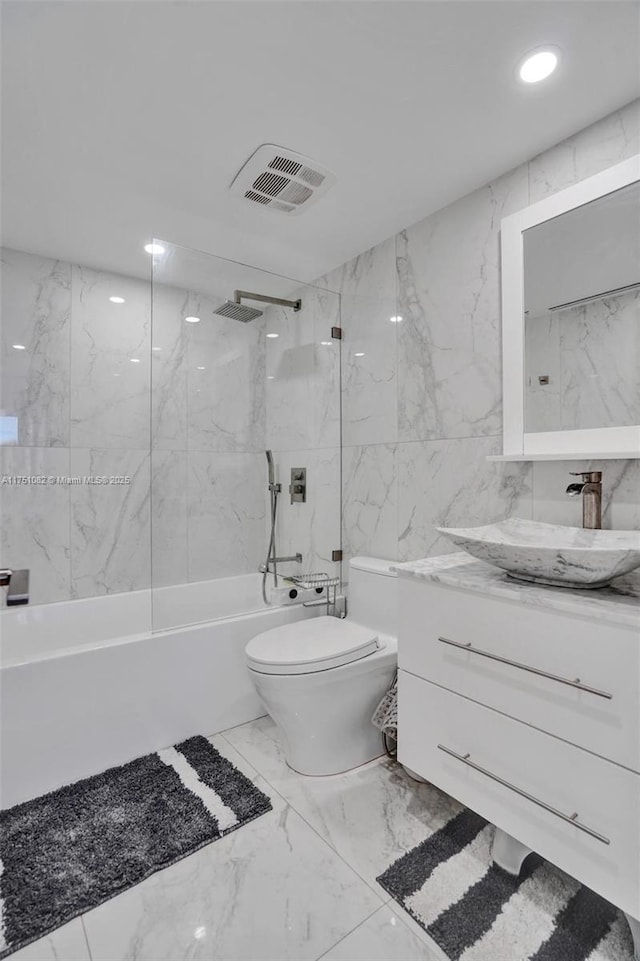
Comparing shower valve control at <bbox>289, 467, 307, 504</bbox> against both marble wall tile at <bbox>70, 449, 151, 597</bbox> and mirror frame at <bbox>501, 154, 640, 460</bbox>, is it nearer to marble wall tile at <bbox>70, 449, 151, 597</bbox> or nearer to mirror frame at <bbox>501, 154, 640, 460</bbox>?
marble wall tile at <bbox>70, 449, 151, 597</bbox>

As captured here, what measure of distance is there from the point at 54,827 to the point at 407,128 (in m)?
2.63

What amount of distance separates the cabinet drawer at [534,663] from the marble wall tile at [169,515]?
1.16 metres

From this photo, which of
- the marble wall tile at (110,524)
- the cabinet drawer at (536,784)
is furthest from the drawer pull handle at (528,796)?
the marble wall tile at (110,524)

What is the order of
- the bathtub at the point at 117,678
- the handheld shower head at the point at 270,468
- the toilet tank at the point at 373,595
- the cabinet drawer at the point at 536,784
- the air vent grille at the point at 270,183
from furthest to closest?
the handheld shower head at the point at 270,468 → the toilet tank at the point at 373,595 → the air vent grille at the point at 270,183 → the bathtub at the point at 117,678 → the cabinet drawer at the point at 536,784

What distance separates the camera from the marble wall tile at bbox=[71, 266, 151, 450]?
253cm

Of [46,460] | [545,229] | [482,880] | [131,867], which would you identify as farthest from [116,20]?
[482,880]

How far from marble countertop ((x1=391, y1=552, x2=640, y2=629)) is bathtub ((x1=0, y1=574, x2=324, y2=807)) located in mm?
1046

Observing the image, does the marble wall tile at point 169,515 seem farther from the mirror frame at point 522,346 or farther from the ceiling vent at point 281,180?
the mirror frame at point 522,346

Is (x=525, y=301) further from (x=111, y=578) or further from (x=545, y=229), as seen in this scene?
(x=111, y=578)

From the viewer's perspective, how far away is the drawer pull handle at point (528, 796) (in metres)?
1.01

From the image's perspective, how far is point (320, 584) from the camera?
97.3 inches

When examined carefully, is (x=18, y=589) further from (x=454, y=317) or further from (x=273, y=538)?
(x=454, y=317)

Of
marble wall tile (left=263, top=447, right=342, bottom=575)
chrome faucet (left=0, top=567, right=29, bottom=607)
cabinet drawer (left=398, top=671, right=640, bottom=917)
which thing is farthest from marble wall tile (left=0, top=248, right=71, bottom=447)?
cabinet drawer (left=398, top=671, right=640, bottom=917)

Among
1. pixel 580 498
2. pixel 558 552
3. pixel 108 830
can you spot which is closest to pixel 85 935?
pixel 108 830
